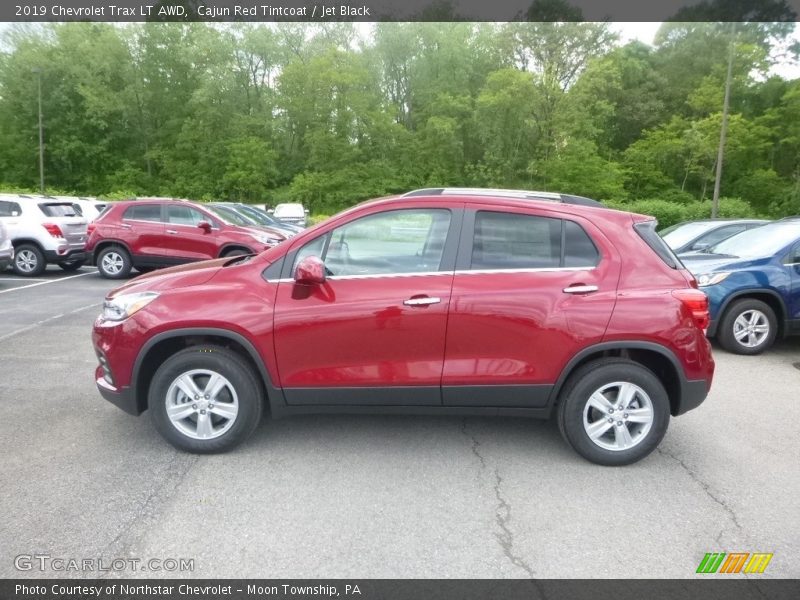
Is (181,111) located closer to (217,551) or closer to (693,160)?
(693,160)

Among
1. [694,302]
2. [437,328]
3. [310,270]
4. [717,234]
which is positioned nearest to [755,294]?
[717,234]

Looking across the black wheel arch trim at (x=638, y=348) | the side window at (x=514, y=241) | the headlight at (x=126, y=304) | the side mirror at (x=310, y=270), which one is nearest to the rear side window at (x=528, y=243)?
the side window at (x=514, y=241)

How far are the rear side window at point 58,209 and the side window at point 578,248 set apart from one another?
12684 millimetres

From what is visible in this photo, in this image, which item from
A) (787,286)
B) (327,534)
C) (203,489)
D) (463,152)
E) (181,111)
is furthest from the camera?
(181,111)

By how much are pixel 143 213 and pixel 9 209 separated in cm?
303

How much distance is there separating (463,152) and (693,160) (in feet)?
50.9

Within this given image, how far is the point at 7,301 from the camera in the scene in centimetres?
964

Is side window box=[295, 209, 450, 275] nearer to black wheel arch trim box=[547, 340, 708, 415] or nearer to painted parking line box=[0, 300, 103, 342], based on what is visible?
black wheel arch trim box=[547, 340, 708, 415]

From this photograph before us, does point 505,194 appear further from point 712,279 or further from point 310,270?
point 712,279

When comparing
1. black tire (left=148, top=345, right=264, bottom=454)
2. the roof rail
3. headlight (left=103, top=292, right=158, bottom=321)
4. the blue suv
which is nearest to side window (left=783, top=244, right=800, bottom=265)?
the blue suv

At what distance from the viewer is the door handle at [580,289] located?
12.1ft

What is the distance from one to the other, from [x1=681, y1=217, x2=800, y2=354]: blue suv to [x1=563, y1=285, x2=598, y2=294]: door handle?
4086mm

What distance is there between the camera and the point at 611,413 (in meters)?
3.78
